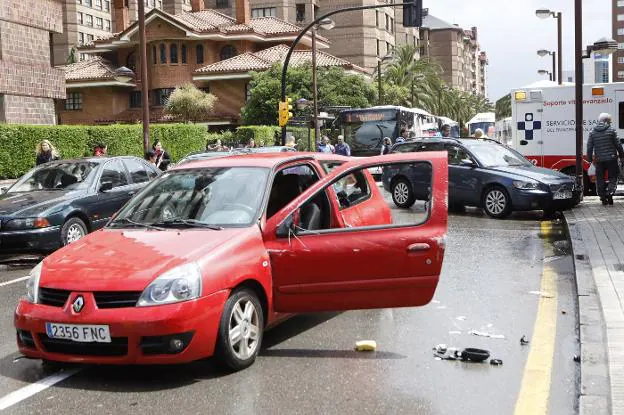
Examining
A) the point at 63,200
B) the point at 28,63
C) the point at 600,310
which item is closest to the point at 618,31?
the point at 28,63

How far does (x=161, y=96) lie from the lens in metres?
64.8

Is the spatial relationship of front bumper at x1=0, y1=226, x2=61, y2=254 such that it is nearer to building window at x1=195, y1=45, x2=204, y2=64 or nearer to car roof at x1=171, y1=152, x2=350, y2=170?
car roof at x1=171, y1=152, x2=350, y2=170

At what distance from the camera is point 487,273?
372 inches

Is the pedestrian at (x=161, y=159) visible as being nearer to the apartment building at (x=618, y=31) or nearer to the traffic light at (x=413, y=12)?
the traffic light at (x=413, y=12)

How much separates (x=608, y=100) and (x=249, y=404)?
55.8ft

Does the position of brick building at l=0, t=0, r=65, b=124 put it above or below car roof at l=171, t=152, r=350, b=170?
above

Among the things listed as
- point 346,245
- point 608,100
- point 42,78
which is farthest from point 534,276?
point 42,78

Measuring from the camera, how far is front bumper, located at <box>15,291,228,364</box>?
5074 millimetres

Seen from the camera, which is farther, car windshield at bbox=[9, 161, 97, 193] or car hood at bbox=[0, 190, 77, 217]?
car windshield at bbox=[9, 161, 97, 193]

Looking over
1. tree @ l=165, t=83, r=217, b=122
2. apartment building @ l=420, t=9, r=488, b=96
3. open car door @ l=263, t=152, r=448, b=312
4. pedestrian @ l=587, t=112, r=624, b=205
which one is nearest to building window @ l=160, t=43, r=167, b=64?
tree @ l=165, t=83, r=217, b=122

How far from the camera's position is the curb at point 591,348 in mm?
4688

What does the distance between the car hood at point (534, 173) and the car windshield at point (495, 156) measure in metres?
0.29

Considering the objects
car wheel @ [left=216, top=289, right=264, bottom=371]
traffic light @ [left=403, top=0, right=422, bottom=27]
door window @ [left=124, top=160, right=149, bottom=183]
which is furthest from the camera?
traffic light @ [left=403, top=0, right=422, bottom=27]

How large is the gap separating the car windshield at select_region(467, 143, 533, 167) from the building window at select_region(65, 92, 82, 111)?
5428 centimetres
